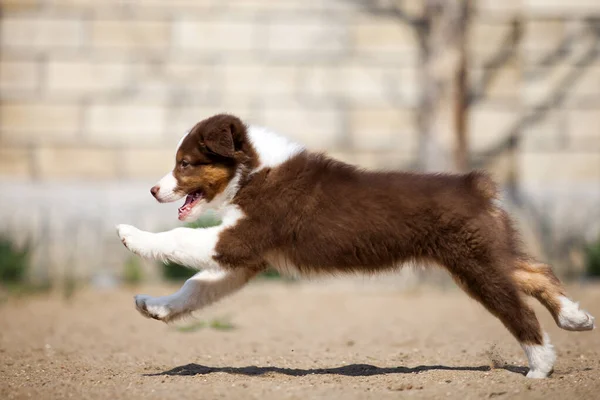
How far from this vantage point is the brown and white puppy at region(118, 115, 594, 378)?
6.02 m

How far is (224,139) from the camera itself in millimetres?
6207

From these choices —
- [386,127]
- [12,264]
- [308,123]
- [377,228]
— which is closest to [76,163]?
[12,264]

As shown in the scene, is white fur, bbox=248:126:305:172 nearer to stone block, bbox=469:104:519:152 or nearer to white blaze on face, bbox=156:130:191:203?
white blaze on face, bbox=156:130:191:203

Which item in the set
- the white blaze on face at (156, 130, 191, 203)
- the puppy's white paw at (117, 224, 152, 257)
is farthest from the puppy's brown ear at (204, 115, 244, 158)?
the puppy's white paw at (117, 224, 152, 257)

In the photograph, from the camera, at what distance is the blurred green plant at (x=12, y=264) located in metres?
11.6

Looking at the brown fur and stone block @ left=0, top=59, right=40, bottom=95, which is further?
stone block @ left=0, top=59, right=40, bottom=95

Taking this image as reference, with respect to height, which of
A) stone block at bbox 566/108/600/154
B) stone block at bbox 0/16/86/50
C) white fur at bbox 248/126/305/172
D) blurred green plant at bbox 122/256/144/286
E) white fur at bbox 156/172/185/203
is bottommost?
blurred green plant at bbox 122/256/144/286

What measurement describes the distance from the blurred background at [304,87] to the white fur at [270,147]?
20.2 feet

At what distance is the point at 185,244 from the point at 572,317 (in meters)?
2.63

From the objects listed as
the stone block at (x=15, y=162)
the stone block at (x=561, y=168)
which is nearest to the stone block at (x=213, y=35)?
the stone block at (x=15, y=162)

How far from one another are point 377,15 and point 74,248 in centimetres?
530

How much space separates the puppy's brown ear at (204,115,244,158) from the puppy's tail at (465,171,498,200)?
5.32ft

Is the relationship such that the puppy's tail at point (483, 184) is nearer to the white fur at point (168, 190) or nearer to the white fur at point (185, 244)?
the white fur at point (185, 244)

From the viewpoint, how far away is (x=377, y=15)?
41.9 feet
